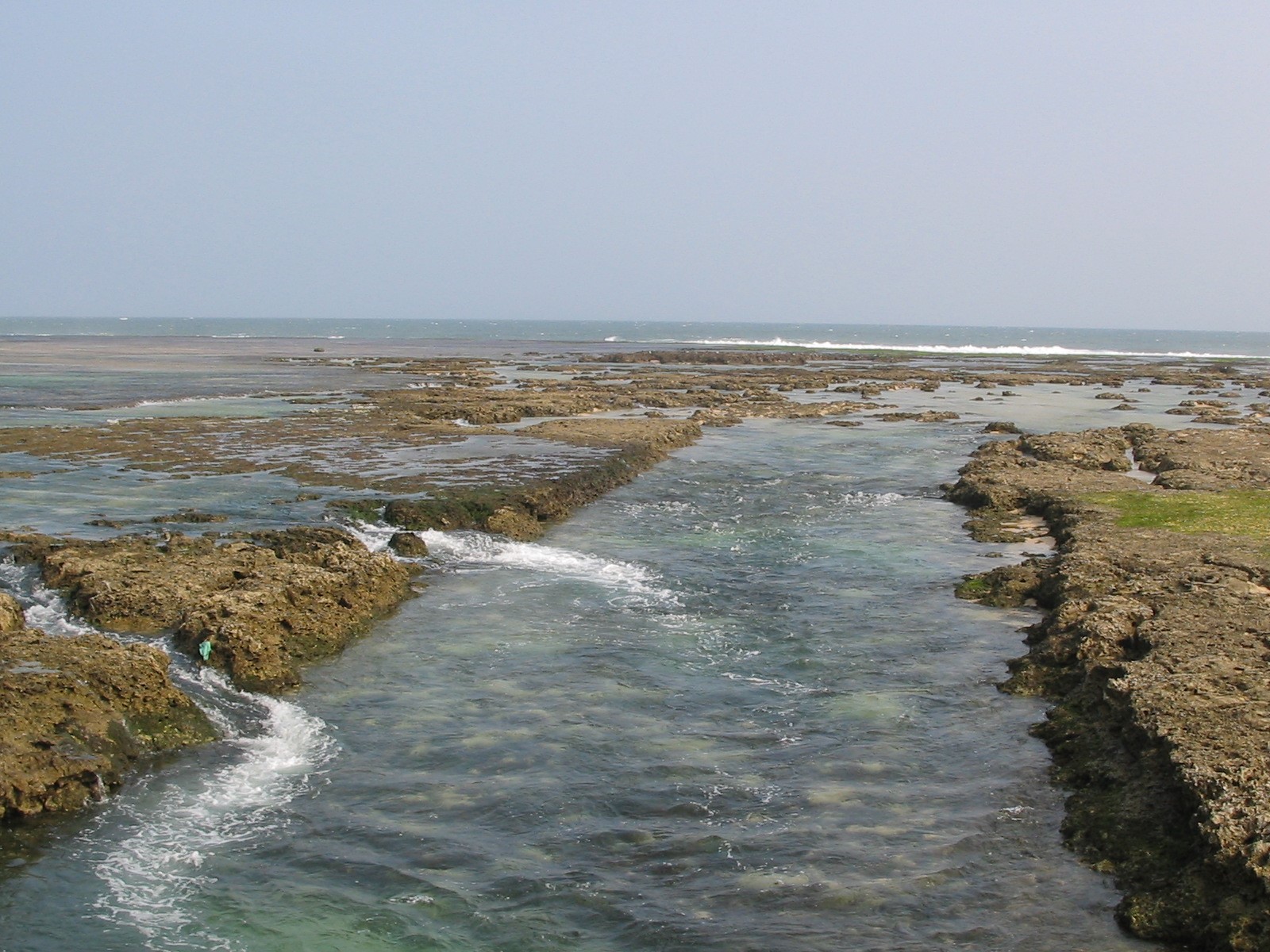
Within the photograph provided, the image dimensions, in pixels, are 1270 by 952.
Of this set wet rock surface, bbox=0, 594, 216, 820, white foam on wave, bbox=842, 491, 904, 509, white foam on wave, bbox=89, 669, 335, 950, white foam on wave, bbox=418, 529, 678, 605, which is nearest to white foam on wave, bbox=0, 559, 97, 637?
wet rock surface, bbox=0, 594, 216, 820

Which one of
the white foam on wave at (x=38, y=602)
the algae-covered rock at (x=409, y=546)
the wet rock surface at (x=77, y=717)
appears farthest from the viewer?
the algae-covered rock at (x=409, y=546)

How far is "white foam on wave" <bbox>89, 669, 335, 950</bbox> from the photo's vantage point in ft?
27.7

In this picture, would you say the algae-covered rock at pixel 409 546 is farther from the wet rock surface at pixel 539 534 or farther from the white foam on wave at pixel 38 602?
the white foam on wave at pixel 38 602

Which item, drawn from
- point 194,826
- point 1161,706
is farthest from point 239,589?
point 1161,706

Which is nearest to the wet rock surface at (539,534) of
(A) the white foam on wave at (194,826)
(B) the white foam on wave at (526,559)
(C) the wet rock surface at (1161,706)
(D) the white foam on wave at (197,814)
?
(C) the wet rock surface at (1161,706)

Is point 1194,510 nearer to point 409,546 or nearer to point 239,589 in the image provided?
point 409,546

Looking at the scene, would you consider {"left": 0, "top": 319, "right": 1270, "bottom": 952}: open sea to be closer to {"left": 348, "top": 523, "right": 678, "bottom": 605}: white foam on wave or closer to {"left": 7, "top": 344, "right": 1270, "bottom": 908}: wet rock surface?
{"left": 348, "top": 523, "right": 678, "bottom": 605}: white foam on wave

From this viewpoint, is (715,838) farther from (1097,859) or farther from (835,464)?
(835,464)

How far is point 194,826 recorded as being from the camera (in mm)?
9852

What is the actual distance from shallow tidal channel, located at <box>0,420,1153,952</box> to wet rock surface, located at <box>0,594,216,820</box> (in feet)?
1.37

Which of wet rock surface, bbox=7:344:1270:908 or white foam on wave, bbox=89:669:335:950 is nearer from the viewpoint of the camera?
white foam on wave, bbox=89:669:335:950

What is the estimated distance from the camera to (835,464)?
33594 millimetres

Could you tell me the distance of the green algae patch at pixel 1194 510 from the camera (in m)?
19.5

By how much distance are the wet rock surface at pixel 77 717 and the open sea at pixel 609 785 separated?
39cm
